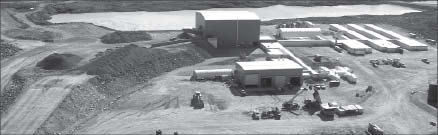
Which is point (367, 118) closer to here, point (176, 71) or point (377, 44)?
point (176, 71)

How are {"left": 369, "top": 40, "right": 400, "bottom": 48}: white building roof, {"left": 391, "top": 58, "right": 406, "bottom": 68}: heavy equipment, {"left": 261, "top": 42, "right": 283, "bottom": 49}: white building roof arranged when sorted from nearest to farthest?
{"left": 391, "top": 58, "right": 406, "bottom": 68}: heavy equipment → {"left": 261, "top": 42, "right": 283, "bottom": 49}: white building roof → {"left": 369, "top": 40, "right": 400, "bottom": 48}: white building roof

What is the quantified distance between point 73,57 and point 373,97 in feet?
54.9

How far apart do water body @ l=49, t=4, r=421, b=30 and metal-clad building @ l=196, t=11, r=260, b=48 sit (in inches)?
311

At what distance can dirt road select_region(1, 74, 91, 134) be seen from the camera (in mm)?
21125

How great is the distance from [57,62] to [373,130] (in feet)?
55.3

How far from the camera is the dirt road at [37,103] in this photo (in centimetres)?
2112

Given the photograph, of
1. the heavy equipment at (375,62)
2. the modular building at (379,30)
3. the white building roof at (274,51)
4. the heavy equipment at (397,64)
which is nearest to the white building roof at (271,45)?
the white building roof at (274,51)

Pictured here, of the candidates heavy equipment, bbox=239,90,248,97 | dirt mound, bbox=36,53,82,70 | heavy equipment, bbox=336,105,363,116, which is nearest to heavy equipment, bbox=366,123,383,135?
heavy equipment, bbox=336,105,363,116

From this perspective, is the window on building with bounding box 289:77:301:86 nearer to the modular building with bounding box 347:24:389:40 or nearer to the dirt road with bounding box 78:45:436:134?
the dirt road with bounding box 78:45:436:134

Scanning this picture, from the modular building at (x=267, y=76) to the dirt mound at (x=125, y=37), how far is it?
36.7ft

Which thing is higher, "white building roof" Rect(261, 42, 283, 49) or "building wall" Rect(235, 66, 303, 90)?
"building wall" Rect(235, 66, 303, 90)

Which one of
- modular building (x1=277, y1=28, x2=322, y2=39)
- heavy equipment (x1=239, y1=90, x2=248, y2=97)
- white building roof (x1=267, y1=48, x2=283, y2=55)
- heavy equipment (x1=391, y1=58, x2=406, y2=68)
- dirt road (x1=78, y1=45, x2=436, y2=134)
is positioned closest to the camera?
dirt road (x1=78, y1=45, x2=436, y2=134)

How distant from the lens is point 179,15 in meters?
52.5

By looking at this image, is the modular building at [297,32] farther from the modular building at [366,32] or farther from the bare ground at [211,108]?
the bare ground at [211,108]
